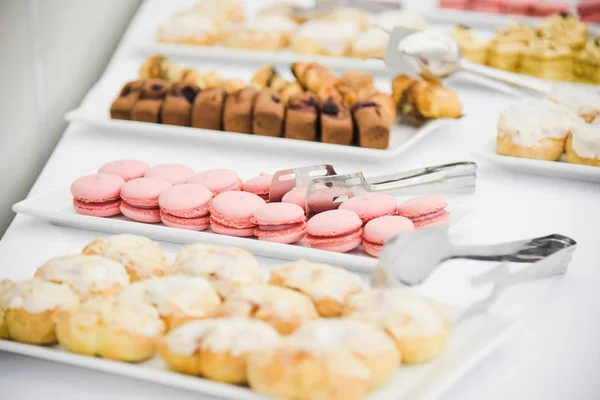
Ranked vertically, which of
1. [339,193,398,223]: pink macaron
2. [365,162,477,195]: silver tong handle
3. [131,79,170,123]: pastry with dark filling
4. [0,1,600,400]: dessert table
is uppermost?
[131,79,170,123]: pastry with dark filling

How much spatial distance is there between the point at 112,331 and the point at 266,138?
972 millimetres

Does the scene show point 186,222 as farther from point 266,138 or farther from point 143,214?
point 266,138

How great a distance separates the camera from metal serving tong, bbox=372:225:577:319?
39.8 inches

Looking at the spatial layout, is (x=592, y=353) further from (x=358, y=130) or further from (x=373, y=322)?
(x=358, y=130)

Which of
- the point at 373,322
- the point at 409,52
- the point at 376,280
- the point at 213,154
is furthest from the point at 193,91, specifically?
the point at 373,322

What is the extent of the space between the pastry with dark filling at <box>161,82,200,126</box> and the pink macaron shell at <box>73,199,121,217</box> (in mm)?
524

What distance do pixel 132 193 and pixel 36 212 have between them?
18 centimetres

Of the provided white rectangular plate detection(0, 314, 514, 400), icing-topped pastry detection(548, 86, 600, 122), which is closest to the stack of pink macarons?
white rectangular plate detection(0, 314, 514, 400)

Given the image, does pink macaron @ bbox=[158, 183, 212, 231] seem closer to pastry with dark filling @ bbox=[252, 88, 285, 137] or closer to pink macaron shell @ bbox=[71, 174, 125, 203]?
pink macaron shell @ bbox=[71, 174, 125, 203]

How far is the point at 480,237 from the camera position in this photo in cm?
136

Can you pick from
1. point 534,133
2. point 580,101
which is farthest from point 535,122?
point 580,101

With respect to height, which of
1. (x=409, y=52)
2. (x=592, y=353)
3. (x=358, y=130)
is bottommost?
(x=592, y=353)

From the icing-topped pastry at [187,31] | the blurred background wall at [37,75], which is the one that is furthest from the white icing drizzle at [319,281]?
the icing-topped pastry at [187,31]

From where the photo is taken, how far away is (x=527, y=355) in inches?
39.5
